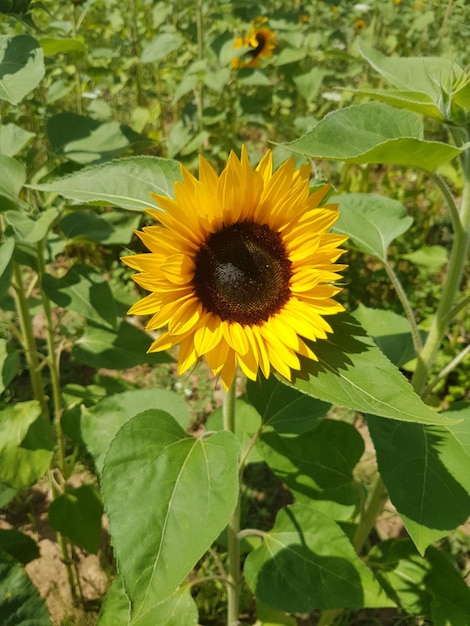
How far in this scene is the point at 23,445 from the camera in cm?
132

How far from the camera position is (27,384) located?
7.56 ft

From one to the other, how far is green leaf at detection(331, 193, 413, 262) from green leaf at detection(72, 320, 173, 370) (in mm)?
575

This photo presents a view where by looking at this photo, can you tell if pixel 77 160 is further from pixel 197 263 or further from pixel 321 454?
pixel 321 454

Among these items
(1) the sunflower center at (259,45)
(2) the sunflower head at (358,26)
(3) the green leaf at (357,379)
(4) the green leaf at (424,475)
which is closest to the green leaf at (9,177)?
(3) the green leaf at (357,379)

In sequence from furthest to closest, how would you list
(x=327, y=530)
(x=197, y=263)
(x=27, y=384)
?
(x=27, y=384)
(x=327, y=530)
(x=197, y=263)

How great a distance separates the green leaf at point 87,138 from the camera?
141cm

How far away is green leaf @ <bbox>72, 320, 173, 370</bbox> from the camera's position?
144cm

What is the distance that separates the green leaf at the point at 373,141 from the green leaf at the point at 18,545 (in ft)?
4.08

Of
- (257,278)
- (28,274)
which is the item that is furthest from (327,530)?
(28,274)

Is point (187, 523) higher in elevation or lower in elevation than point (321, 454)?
higher

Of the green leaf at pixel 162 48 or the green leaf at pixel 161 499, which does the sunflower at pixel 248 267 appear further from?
the green leaf at pixel 162 48

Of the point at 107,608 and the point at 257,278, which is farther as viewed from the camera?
the point at 107,608

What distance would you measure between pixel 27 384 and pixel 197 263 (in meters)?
1.63

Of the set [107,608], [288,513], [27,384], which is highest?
[288,513]
